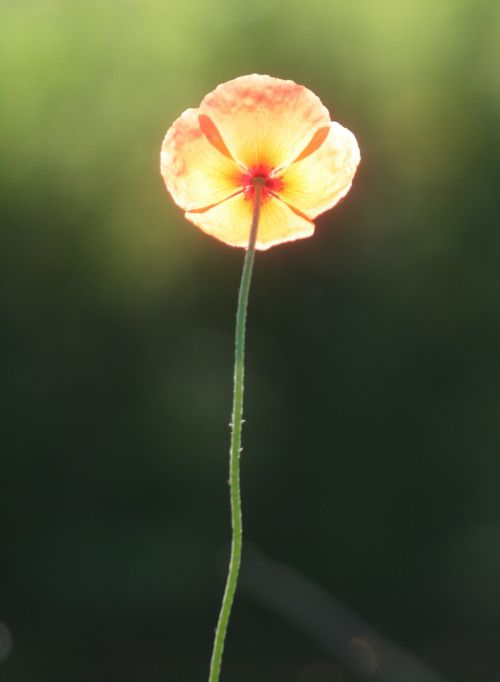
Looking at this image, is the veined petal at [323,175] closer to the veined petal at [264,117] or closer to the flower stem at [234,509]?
the veined petal at [264,117]

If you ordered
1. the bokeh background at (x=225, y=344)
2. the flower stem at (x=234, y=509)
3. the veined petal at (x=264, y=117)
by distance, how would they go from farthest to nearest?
the bokeh background at (x=225, y=344) → the veined petal at (x=264, y=117) → the flower stem at (x=234, y=509)

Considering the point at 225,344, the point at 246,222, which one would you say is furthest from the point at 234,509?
the point at 225,344

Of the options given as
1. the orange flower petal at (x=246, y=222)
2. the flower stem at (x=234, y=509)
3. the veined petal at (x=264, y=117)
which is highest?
the veined petal at (x=264, y=117)

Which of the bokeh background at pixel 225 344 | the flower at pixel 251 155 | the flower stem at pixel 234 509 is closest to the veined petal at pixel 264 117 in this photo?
the flower at pixel 251 155

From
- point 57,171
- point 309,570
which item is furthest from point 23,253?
point 309,570

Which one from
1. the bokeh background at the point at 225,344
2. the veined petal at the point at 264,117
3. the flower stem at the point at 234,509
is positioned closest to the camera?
the flower stem at the point at 234,509

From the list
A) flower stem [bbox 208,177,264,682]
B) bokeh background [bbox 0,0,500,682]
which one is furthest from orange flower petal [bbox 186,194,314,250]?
bokeh background [bbox 0,0,500,682]

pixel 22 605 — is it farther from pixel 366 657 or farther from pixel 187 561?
pixel 366 657
